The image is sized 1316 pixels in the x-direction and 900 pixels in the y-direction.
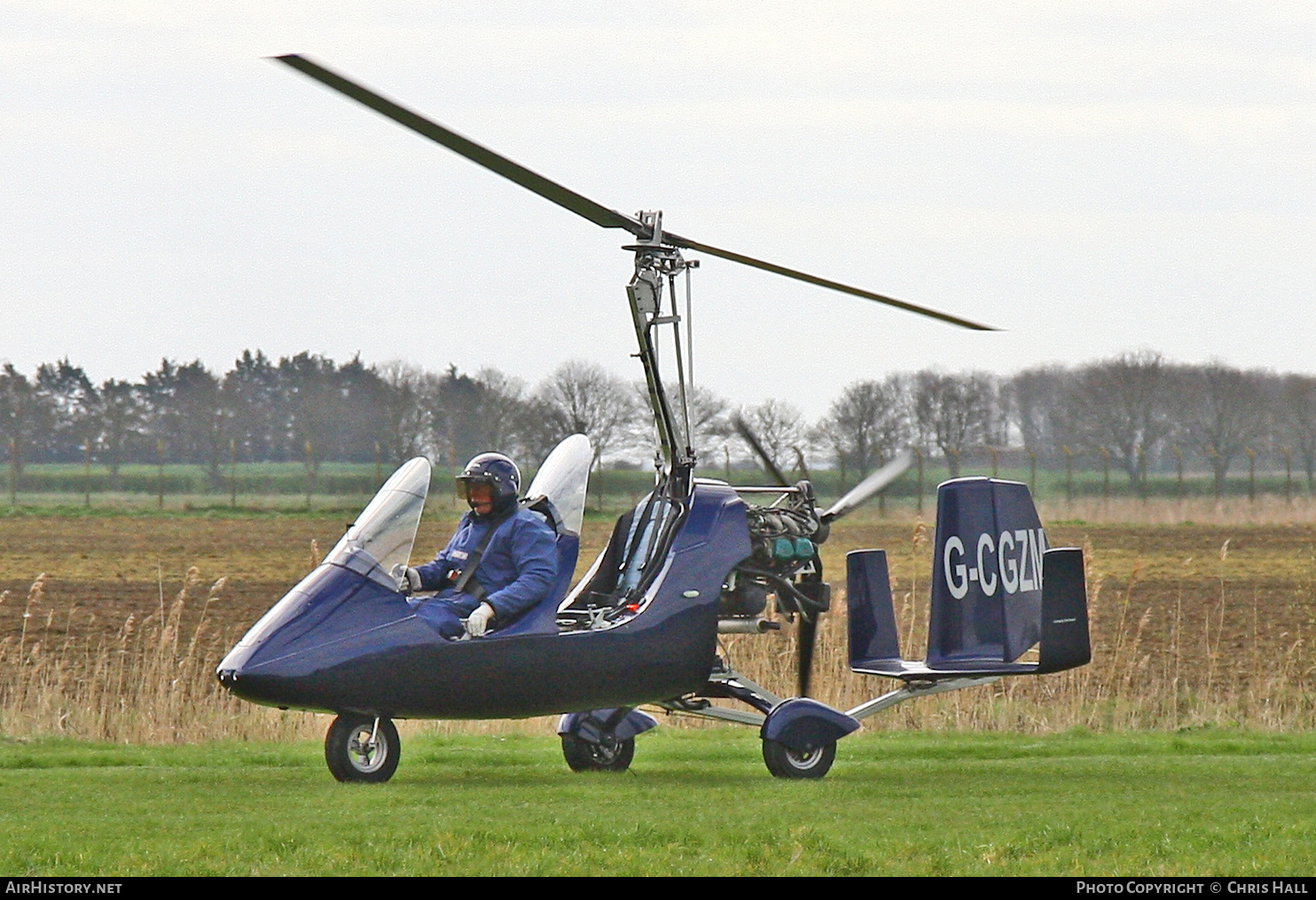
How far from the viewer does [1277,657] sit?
716 inches

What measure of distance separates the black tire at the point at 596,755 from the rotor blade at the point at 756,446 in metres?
1.93

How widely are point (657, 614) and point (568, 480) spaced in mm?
1072

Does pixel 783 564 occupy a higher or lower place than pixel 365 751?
higher

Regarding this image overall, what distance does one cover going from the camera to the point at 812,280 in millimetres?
10195

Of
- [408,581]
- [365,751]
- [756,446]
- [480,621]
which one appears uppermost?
[756,446]

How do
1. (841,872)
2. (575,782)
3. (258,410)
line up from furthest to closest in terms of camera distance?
(258,410) → (575,782) → (841,872)

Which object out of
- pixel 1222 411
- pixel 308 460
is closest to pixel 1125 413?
pixel 1222 411

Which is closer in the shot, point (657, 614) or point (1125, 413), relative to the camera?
point (657, 614)

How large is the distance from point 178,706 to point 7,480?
36.0m

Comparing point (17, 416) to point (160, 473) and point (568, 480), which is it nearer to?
point (160, 473)

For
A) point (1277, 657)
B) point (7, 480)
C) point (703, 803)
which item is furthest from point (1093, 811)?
point (7, 480)

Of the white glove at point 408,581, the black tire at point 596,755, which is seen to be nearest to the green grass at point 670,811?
the black tire at point 596,755

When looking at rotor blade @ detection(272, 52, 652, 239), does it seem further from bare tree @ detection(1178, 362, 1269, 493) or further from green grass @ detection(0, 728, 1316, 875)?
bare tree @ detection(1178, 362, 1269, 493)

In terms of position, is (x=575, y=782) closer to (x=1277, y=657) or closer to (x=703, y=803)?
(x=703, y=803)
